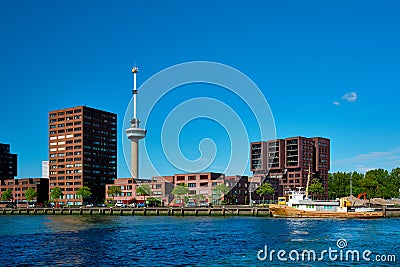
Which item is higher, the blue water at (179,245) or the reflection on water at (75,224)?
the blue water at (179,245)

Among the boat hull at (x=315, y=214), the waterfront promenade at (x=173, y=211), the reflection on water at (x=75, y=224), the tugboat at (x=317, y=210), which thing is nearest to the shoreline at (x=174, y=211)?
the waterfront promenade at (x=173, y=211)

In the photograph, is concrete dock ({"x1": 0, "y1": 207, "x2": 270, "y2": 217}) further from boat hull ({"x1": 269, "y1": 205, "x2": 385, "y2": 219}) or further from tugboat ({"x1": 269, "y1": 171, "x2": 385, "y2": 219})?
tugboat ({"x1": 269, "y1": 171, "x2": 385, "y2": 219})

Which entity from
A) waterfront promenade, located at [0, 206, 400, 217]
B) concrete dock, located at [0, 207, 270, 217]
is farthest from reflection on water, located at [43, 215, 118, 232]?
waterfront promenade, located at [0, 206, 400, 217]

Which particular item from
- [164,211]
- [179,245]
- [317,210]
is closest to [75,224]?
[164,211]

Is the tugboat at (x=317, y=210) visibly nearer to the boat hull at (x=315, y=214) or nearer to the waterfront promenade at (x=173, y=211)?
the boat hull at (x=315, y=214)

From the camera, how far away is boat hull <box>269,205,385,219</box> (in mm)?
133375

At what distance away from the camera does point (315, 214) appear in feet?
442

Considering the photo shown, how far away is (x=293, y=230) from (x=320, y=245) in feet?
A: 76.7

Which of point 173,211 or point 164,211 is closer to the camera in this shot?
point 173,211

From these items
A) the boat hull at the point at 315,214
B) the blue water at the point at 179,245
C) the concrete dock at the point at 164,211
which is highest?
the blue water at the point at 179,245

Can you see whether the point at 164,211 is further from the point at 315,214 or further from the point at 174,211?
the point at 315,214

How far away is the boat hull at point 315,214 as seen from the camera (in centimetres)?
13338

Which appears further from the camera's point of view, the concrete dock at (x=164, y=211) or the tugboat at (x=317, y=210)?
the concrete dock at (x=164, y=211)

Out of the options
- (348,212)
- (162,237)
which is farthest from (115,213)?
(162,237)
